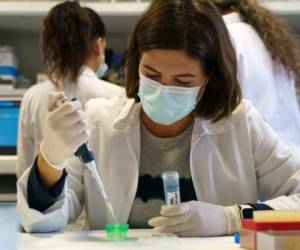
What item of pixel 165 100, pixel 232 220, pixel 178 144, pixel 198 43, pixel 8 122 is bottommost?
pixel 8 122

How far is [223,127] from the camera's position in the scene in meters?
1.28

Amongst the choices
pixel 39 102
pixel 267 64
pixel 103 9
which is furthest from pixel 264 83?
pixel 103 9

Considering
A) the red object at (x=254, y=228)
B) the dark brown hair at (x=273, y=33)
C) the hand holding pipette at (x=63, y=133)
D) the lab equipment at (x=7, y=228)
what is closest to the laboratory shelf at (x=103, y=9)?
the dark brown hair at (x=273, y=33)

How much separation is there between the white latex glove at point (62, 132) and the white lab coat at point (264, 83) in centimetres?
75

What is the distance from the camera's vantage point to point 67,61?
1.95 metres

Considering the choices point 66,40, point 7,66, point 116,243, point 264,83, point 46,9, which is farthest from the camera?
point 7,66

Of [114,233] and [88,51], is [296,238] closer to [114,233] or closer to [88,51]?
[114,233]

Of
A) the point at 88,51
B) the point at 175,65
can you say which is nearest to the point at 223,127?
the point at 175,65

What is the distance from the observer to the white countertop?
931 mm

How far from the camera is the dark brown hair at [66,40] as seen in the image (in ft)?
6.40

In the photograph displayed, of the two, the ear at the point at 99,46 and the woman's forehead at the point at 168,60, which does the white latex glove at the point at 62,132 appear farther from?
the ear at the point at 99,46

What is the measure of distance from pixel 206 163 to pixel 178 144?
8 centimetres

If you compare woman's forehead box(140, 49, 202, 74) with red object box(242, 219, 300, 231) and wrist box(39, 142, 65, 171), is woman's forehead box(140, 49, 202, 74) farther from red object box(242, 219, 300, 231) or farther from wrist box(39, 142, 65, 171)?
red object box(242, 219, 300, 231)

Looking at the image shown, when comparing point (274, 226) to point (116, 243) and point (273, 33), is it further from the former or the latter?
point (273, 33)
